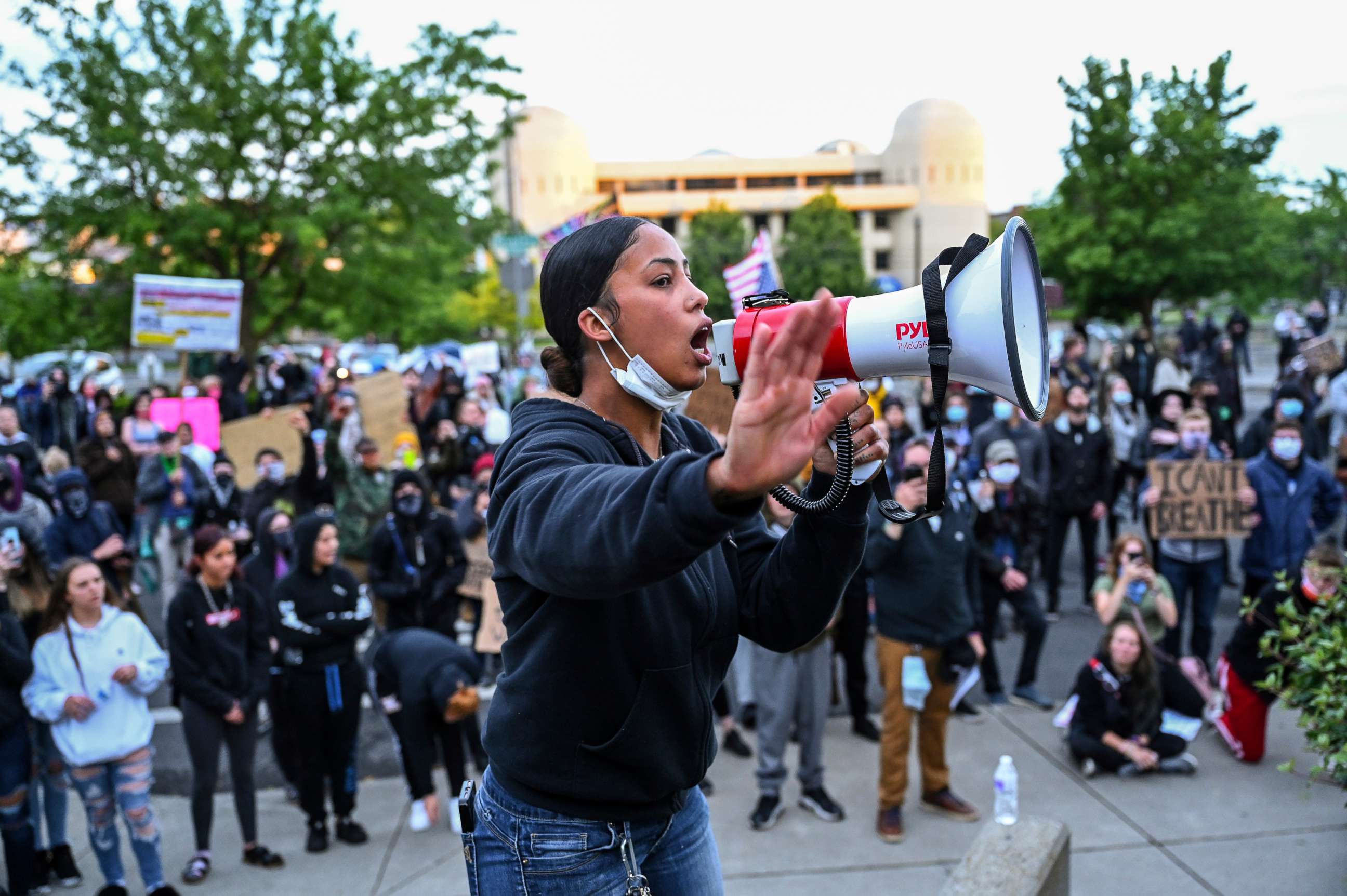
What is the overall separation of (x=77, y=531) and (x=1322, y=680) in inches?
303

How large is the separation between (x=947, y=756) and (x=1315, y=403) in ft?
29.1

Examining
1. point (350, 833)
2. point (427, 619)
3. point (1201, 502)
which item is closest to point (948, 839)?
point (350, 833)

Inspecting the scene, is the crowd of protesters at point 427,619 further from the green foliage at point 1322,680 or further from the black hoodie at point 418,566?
the green foliage at point 1322,680

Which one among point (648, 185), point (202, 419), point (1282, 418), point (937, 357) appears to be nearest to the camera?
point (937, 357)

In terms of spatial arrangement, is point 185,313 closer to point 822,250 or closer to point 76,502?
point 76,502

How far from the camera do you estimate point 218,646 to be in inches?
220

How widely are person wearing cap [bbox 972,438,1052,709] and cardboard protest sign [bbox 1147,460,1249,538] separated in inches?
34.0

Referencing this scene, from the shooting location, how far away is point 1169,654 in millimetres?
7145

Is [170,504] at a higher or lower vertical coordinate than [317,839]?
higher

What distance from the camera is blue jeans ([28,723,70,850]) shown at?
537 cm

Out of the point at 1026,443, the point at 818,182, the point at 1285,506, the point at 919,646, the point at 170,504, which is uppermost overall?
the point at 818,182

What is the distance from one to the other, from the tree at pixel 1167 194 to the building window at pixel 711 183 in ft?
180

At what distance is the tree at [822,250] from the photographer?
5206 cm

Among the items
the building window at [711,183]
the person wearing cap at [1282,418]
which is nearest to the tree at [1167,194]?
the person wearing cap at [1282,418]
